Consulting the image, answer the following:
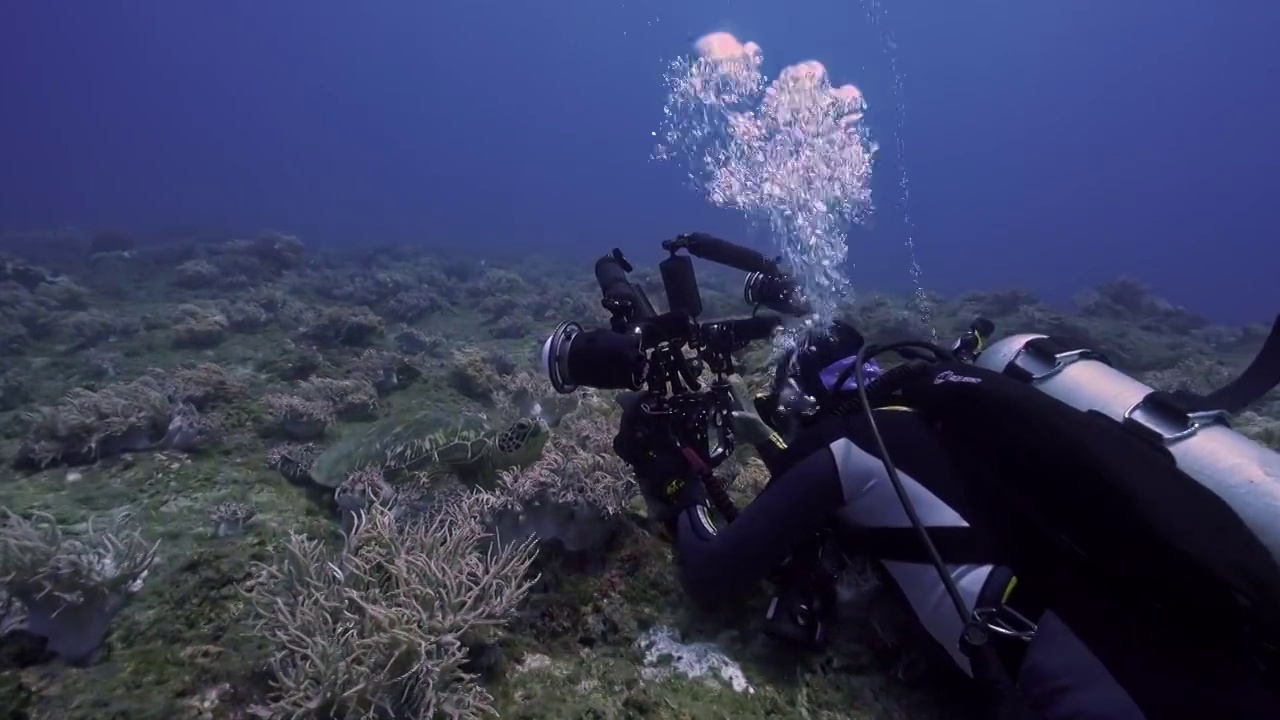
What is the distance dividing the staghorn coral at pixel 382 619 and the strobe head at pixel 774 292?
6.84 feet

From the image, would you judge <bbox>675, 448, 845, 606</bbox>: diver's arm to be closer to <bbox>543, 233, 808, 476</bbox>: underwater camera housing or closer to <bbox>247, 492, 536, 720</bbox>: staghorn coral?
<bbox>543, 233, 808, 476</bbox>: underwater camera housing

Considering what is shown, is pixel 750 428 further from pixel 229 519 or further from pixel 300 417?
pixel 300 417

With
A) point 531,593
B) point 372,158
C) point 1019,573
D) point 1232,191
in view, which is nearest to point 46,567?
point 531,593

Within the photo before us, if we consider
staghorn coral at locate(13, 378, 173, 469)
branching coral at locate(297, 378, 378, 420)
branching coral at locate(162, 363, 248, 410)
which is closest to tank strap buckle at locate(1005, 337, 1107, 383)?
branching coral at locate(297, 378, 378, 420)

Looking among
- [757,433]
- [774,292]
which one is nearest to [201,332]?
[774,292]

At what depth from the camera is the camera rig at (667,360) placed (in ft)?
10.0

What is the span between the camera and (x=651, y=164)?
166375 millimetres

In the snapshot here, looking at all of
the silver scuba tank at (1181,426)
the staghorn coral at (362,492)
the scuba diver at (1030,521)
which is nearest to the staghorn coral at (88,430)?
the staghorn coral at (362,492)

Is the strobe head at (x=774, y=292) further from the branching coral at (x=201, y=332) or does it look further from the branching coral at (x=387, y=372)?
the branching coral at (x=201, y=332)

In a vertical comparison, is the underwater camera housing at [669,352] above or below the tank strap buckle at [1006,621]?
above

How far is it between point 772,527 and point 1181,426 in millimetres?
1683

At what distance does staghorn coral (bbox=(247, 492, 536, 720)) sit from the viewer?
2.35 m

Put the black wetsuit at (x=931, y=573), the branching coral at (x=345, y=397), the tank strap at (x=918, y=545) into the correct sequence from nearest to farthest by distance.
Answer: the black wetsuit at (x=931, y=573)
the tank strap at (x=918, y=545)
the branching coral at (x=345, y=397)

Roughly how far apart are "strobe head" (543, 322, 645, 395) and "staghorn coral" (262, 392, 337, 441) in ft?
12.1
